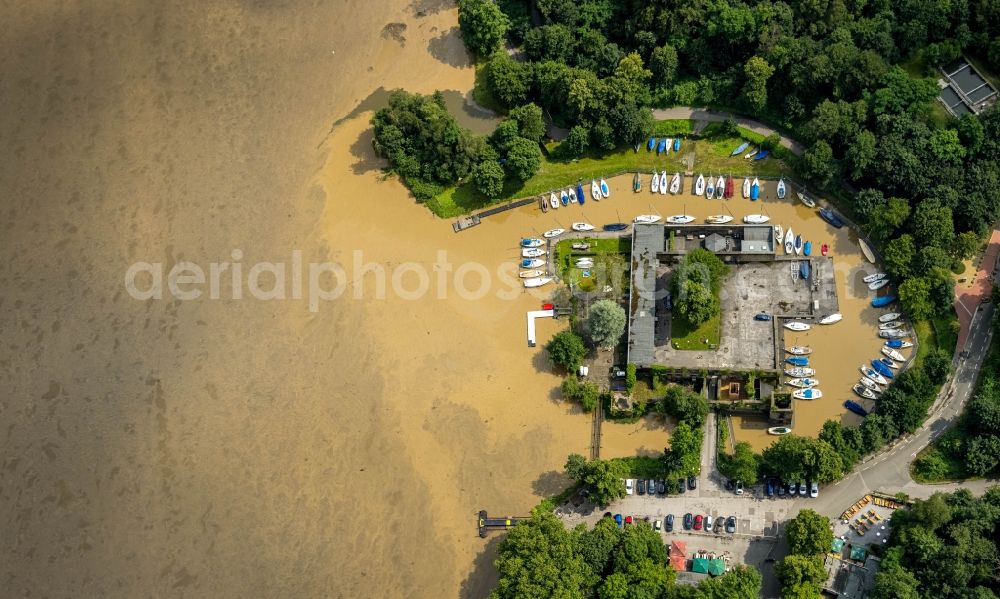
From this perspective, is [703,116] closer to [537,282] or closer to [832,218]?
[832,218]

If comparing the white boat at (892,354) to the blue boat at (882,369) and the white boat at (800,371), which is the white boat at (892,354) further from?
the white boat at (800,371)

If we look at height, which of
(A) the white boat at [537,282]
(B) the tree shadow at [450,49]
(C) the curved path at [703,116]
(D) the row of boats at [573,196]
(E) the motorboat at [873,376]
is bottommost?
(E) the motorboat at [873,376]

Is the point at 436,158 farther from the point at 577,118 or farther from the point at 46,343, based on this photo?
the point at 46,343

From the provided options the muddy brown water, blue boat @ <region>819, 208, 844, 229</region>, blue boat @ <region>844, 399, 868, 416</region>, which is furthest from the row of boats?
blue boat @ <region>844, 399, 868, 416</region>

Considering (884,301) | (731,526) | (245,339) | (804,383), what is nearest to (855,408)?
(804,383)

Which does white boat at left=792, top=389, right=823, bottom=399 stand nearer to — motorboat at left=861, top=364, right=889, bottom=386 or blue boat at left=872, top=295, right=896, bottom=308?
motorboat at left=861, top=364, right=889, bottom=386

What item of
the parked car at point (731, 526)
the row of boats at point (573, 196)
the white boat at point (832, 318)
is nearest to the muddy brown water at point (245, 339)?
the white boat at point (832, 318)
